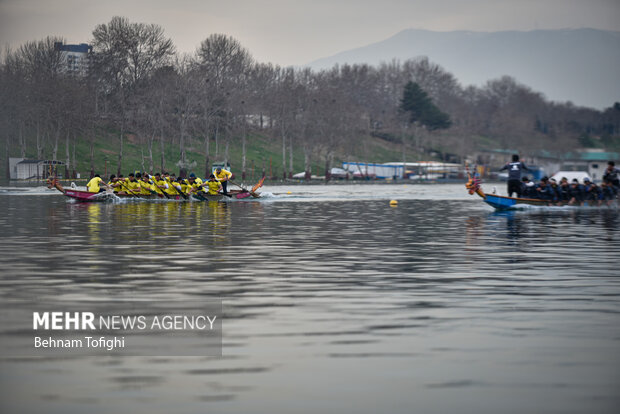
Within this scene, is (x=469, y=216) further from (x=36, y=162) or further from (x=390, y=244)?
(x=36, y=162)

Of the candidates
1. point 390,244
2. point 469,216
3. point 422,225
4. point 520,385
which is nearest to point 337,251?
point 390,244

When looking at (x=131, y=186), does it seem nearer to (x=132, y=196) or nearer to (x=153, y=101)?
(x=132, y=196)

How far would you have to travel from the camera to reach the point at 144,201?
57.0 metres

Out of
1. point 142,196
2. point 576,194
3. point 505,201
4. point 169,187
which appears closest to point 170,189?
point 169,187

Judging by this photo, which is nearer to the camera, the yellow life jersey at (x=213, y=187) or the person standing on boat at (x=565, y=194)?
the person standing on boat at (x=565, y=194)

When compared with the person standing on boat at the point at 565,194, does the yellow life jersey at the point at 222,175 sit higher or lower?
higher

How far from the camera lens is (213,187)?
56.1 metres

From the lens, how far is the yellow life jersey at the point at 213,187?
55906 mm

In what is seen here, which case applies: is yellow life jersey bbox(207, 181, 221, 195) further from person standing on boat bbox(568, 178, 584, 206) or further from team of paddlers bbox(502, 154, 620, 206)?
person standing on boat bbox(568, 178, 584, 206)

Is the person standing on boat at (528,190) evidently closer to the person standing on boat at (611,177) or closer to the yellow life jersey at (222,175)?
the person standing on boat at (611,177)

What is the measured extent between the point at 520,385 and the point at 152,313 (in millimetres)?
6030

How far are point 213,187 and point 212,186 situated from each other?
0.40 feet

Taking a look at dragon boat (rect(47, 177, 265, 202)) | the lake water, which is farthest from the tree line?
the lake water

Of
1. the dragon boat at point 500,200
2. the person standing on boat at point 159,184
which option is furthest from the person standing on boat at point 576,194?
the person standing on boat at point 159,184
